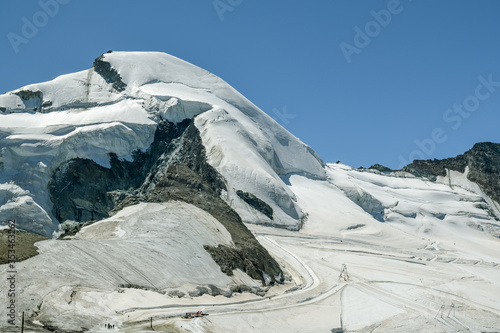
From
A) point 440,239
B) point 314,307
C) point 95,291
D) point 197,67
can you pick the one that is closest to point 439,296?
point 314,307

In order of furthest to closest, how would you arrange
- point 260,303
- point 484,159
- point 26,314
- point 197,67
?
point 484,159, point 197,67, point 260,303, point 26,314

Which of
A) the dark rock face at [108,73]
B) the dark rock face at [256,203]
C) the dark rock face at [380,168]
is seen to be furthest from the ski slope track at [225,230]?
the dark rock face at [380,168]

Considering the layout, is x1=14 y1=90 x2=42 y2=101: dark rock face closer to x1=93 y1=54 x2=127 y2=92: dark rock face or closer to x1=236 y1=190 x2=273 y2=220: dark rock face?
x1=93 y1=54 x2=127 y2=92: dark rock face

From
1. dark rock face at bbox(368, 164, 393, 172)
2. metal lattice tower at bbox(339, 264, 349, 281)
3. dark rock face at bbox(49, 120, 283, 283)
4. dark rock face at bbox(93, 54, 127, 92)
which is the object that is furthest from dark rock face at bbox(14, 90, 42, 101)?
dark rock face at bbox(368, 164, 393, 172)

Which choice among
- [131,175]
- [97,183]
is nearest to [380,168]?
[131,175]

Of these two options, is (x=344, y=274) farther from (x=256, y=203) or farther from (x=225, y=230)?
(x=256, y=203)

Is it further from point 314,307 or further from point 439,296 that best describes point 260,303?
point 439,296
